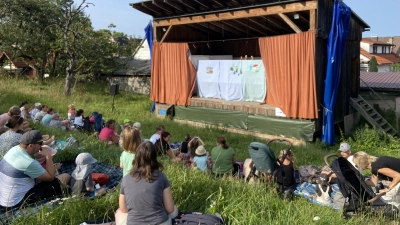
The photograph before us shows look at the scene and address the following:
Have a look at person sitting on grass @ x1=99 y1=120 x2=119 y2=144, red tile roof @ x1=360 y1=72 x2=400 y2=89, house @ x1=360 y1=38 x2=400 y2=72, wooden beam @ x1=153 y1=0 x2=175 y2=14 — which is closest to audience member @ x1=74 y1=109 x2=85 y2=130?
person sitting on grass @ x1=99 y1=120 x2=119 y2=144

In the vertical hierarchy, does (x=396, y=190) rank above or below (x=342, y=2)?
below

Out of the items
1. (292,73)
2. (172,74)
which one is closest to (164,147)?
(292,73)

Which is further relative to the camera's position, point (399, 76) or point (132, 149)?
point (399, 76)

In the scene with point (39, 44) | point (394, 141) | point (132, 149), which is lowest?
point (394, 141)

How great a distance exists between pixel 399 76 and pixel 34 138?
Answer: 778 inches

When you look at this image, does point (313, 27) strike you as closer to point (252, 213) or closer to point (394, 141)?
point (394, 141)

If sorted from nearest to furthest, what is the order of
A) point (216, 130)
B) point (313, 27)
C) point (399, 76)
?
1. point (313, 27)
2. point (216, 130)
3. point (399, 76)

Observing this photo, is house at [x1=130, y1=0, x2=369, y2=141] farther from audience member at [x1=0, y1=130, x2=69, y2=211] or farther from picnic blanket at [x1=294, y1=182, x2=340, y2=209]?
audience member at [x1=0, y1=130, x2=69, y2=211]

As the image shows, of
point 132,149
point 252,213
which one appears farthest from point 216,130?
point 252,213

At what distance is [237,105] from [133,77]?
41.0 ft

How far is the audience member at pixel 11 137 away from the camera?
17.7 feet

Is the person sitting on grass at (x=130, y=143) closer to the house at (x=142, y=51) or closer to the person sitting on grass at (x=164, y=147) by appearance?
the person sitting on grass at (x=164, y=147)

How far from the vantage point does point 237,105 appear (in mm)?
12203

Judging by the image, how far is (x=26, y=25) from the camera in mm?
23406
